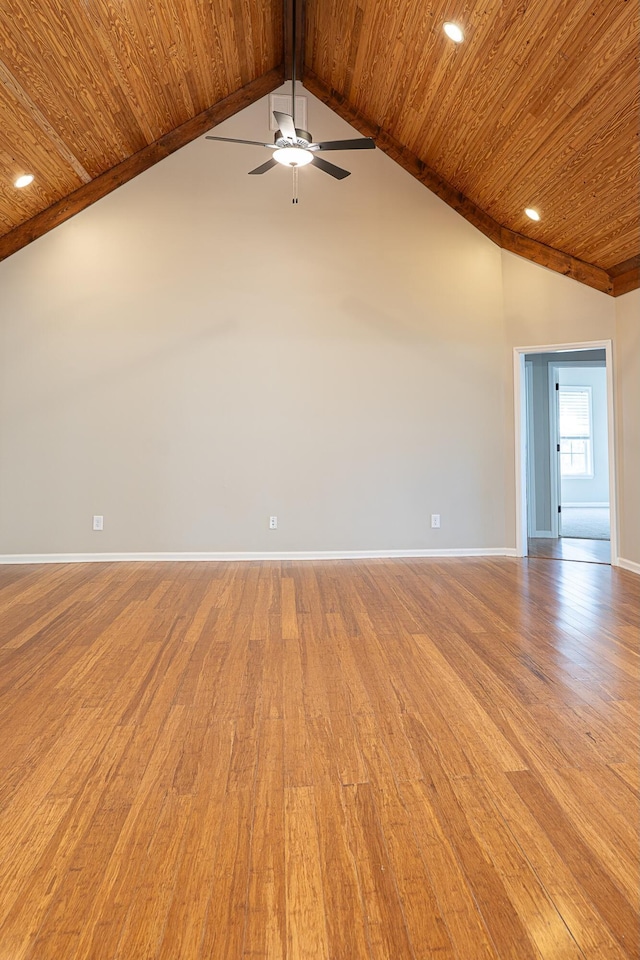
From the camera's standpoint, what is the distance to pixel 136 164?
5.47 meters

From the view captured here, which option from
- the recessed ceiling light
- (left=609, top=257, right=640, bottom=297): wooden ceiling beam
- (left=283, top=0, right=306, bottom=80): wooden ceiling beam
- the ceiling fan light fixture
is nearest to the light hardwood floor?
(left=609, top=257, right=640, bottom=297): wooden ceiling beam

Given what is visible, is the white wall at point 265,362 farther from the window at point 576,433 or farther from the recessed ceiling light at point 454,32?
the window at point 576,433

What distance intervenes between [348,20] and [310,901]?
5613 mm

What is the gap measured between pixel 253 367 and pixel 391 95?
8.43 feet

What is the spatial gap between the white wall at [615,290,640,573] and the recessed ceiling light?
2404mm

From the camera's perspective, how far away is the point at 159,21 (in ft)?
13.7

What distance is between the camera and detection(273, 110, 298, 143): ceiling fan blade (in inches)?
140

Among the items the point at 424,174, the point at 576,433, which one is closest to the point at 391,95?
the point at 424,174

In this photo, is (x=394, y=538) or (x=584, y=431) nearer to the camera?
(x=394, y=538)

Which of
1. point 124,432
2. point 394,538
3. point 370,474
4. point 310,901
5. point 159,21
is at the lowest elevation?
point 310,901

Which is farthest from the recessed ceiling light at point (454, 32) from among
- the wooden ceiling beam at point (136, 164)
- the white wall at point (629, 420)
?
the white wall at point (629, 420)

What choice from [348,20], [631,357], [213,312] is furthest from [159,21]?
[631,357]

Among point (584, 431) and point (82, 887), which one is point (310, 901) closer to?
point (82, 887)

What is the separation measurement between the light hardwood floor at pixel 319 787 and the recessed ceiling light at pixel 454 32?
3.75m
